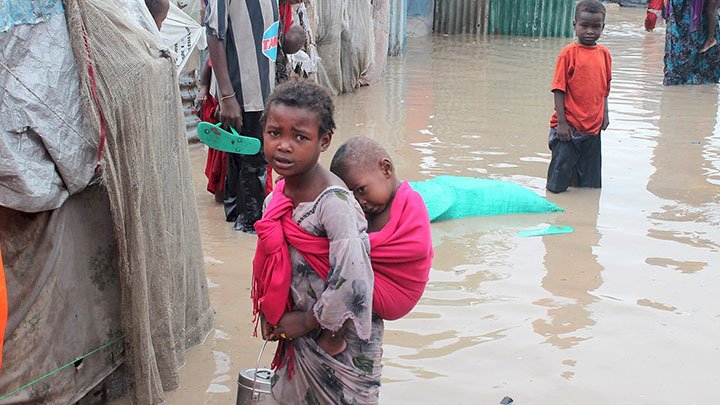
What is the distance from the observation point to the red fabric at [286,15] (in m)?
5.75

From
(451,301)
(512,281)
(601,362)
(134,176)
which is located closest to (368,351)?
(134,176)

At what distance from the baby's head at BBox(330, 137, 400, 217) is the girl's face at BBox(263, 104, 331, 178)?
14 cm

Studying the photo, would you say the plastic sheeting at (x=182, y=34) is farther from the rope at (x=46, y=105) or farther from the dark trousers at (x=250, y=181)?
the rope at (x=46, y=105)

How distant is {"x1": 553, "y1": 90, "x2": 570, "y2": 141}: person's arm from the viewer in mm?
6434

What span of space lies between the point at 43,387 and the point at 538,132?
6.41 m

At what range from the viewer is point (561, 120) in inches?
256

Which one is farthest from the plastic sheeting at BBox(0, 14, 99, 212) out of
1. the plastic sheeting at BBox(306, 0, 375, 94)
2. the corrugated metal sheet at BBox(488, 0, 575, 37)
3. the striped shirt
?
the corrugated metal sheet at BBox(488, 0, 575, 37)

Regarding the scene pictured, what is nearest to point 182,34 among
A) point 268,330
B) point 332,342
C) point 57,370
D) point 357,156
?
point 57,370

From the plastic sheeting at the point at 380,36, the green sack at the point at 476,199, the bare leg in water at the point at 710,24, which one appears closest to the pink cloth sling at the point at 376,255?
the green sack at the point at 476,199

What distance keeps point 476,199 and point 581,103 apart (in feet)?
4.01

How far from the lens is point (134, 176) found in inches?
124

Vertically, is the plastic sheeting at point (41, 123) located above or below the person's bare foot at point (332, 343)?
above

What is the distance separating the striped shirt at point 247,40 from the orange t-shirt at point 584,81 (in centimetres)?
222

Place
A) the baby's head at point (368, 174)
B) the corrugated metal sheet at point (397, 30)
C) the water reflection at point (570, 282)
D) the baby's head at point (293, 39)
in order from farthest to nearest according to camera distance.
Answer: the corrugated metal sheet at point (397, 30) < the baby's head at point (293, 39) < the water reflection at point (570, 282) < the baby's head at point (368, 174)
